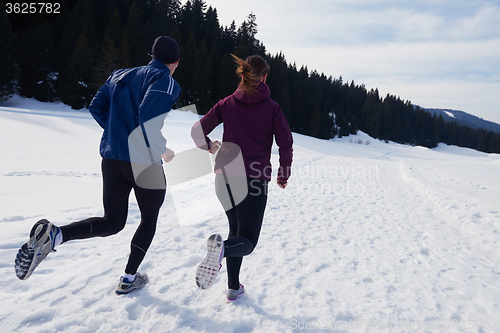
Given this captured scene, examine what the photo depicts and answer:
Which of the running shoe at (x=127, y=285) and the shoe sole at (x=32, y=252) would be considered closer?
the shoe sole at (x=32, y=252)

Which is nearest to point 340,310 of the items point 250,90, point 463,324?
point 463,324

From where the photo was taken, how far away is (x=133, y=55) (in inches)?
1401

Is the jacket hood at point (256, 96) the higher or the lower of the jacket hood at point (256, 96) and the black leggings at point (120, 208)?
the higher

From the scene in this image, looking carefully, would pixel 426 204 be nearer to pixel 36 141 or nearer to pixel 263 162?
pixel 263 162

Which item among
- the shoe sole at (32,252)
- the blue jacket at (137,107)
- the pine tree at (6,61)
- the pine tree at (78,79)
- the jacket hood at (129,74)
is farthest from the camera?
the pine tree at (78,79)

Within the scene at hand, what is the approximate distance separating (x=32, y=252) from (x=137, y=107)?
3.81 feet

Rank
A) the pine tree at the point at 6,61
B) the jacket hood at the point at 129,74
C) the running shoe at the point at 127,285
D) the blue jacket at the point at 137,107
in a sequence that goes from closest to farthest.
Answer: the blue jacket at the point at 137,107
the jacket hood at the point at 129,74
the running shoe at the point at 127,285
the pine tree at the point at 6,61

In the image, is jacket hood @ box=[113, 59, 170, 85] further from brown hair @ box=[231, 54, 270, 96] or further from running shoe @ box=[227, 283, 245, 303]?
running shoe @ box=[227, 283, 245, 303]

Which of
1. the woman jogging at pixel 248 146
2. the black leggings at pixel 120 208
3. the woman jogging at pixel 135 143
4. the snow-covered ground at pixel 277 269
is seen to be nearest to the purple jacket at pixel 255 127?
the woman jogging at pixel 248 146

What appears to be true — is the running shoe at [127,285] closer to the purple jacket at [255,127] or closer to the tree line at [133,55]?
the purple jacket at [255,127]

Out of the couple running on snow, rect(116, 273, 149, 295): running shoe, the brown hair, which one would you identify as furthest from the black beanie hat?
rect(116, 273, 149, 295): running shoe

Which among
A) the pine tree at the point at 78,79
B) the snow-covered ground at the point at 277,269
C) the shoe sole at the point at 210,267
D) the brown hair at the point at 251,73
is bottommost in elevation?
the snow-covered ground at the point at 277,269

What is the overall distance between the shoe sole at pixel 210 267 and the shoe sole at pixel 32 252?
1.01m

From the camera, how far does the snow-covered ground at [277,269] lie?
2.10 m
